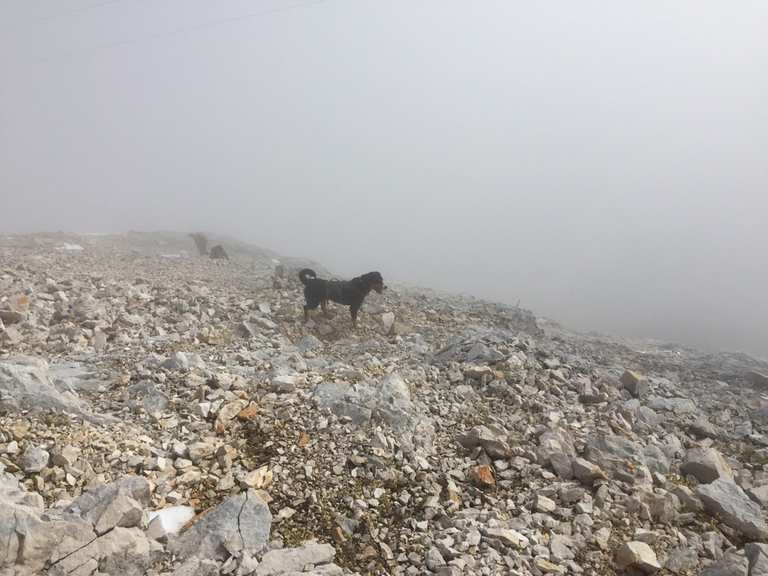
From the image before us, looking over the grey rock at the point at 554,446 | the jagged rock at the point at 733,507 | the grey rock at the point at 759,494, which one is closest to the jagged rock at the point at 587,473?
the grey rock at the point at 554,446

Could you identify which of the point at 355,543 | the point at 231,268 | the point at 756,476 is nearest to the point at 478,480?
the point at 355,543

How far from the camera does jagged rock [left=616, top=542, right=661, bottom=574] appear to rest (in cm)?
356

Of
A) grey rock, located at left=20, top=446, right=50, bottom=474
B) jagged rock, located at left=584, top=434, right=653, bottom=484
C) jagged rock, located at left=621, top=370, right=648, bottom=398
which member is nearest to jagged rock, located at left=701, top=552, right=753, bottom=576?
jagged rock, located at left=584, top=434, right=653, bottom=484

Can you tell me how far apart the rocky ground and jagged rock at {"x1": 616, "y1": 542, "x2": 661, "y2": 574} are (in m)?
0.02

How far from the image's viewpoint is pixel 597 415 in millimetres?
6141

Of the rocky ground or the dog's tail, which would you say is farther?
the dog's tail

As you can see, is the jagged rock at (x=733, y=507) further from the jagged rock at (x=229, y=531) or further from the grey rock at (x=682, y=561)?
the jagged rock at (x=229, y=531)

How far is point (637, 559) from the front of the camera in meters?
3.56

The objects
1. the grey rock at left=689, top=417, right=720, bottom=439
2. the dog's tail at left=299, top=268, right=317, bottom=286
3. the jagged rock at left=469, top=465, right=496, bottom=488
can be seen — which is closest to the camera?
the jagged rock at left=469, top=465, right=496, bottom=488

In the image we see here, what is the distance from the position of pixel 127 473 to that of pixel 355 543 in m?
2.21

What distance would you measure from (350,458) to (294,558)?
127cm

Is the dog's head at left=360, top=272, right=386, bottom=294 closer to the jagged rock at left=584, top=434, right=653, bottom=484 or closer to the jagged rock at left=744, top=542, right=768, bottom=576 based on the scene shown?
the jagged rock at left=584, top=434, right=653, bottom=484

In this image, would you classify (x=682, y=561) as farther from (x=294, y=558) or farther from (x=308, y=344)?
(x=308, y=344)

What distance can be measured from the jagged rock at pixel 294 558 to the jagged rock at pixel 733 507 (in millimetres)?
3873
